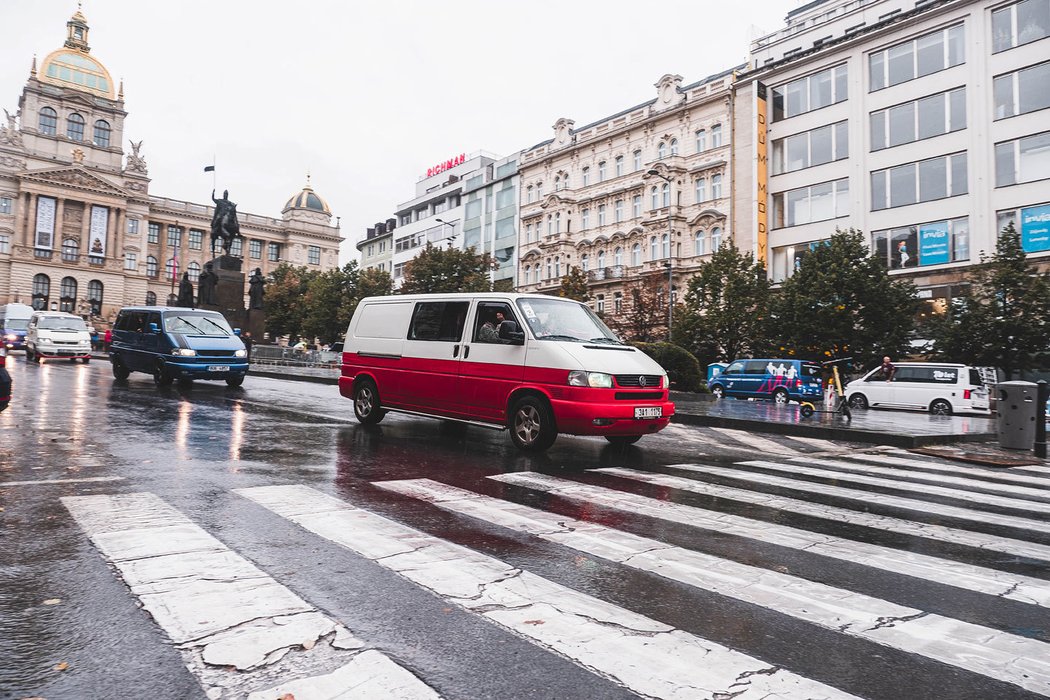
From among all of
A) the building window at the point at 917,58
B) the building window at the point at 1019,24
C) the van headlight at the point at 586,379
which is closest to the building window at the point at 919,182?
the building window at the point at 917,58

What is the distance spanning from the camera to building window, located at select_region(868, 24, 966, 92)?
3362cm

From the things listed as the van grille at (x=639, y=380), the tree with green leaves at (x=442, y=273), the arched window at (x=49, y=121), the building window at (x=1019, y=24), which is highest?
the arched window at (x=49, y=121)

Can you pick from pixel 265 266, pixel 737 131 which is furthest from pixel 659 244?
pixel 265 266

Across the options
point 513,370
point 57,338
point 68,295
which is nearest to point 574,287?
point 57,338

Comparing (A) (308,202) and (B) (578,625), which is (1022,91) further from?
(A) (308,202)

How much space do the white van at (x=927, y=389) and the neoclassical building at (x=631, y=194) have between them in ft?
55.0

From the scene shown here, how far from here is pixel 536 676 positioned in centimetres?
243

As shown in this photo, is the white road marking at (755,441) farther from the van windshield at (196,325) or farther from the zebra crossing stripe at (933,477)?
the van windshield at (196,325)

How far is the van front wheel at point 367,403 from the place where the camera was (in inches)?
408

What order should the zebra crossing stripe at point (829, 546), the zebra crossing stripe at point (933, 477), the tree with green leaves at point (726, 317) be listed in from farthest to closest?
the tree with green leaves at point (726, 317) → the zebra crossing stripe at point (933, 477) → the zebra crossing stripe at point (829, 546)

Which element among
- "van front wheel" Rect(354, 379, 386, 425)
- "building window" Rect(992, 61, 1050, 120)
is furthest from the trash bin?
"building window" Rect(992, 61, 1050, 120)

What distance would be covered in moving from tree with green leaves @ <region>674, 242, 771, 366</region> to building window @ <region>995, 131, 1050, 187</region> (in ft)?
37.8

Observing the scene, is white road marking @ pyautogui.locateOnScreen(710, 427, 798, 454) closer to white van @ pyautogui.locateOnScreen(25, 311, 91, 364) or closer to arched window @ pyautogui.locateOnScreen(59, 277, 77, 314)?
white van @ pyautogui.locateOnScreen(25, 311, 91, 364)

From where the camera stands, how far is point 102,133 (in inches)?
3637
